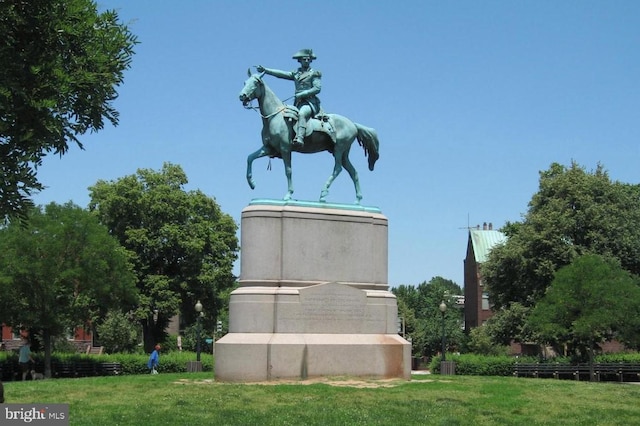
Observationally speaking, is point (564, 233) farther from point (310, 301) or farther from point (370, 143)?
point (310, 301)

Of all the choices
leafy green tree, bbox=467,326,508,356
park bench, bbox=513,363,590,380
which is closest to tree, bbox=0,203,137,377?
park bench, bbox=513,363,590,380

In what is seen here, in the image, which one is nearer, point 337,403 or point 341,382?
point 337,403

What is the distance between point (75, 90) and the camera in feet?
33.6

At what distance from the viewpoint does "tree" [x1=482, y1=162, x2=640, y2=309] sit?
52.3 meters

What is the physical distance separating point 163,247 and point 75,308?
20181mm

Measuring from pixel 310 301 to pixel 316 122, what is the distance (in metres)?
5.31

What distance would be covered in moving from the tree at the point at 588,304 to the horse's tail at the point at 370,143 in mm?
14550

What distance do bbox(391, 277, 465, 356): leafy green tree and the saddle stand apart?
52.5 m

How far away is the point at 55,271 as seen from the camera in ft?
118

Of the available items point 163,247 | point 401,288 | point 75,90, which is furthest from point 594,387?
point 401,288

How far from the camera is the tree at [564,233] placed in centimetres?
5228

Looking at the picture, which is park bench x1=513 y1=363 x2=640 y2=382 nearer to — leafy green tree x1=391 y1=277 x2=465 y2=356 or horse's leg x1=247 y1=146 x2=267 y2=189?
horse's leg x1=247 y1=146 x2=267 y2=189

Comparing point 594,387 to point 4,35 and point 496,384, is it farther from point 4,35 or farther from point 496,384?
point 4,35

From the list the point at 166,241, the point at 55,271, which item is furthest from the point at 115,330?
the point at 55,271
